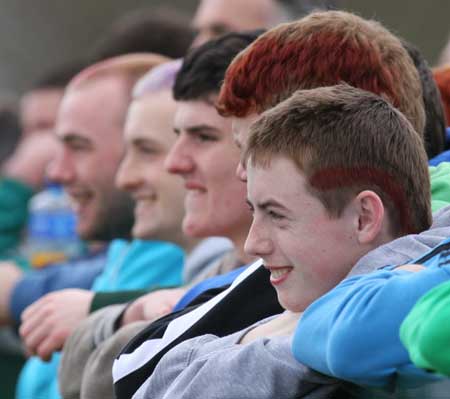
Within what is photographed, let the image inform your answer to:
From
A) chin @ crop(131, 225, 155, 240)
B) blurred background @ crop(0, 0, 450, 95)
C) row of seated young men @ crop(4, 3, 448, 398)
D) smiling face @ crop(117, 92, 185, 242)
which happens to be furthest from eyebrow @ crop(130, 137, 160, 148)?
blurred background @ crop(0, 0, 450, 95)

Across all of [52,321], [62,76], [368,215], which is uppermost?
[368,215]

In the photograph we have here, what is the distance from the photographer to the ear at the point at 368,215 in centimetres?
Result: 240

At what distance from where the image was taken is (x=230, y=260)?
3.61 metres

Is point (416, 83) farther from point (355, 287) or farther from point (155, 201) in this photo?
point (155, 201)

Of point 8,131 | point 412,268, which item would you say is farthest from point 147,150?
point 8,131

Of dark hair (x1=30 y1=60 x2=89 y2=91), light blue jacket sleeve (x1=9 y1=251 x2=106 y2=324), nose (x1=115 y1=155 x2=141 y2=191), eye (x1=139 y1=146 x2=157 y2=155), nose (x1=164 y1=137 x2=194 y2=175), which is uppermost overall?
nose (x1=164 y1=137 x2=194 y2=175)

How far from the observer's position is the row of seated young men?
2266 millimetres

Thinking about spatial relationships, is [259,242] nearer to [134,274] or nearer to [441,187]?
[441,187]

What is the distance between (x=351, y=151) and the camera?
242cm

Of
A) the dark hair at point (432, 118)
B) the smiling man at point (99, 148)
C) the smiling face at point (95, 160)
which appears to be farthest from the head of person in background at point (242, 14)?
the dark hair at point (432, 118)

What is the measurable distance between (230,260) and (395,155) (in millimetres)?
1211

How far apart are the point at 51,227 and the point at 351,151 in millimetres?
4310

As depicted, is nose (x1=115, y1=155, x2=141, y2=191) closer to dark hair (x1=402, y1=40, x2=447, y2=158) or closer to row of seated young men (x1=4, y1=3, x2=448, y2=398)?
row of seated young men (x1=4, y1=3, x2=448, y2=398)

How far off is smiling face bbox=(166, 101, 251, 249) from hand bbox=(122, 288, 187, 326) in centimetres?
18
